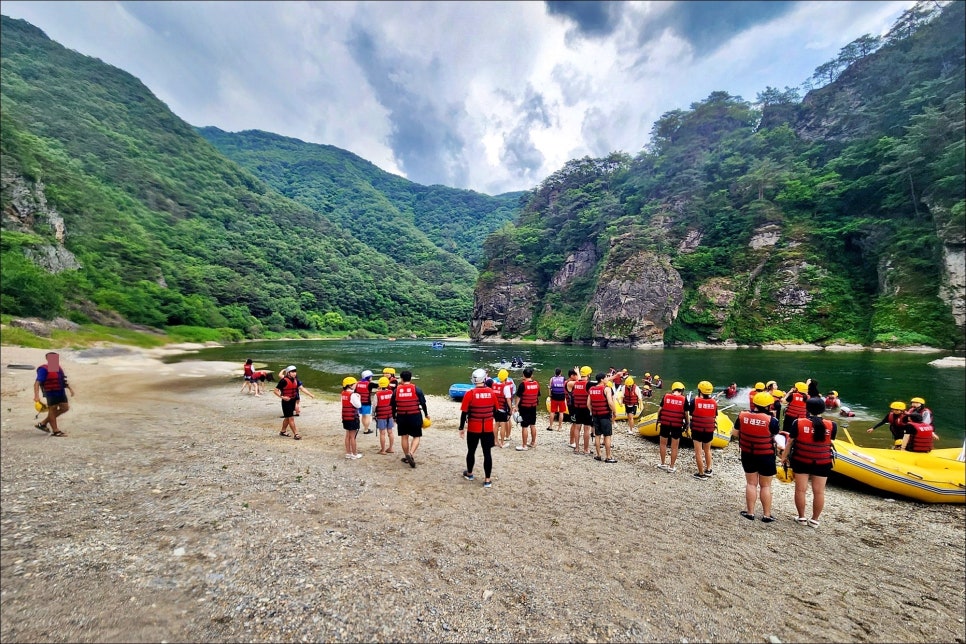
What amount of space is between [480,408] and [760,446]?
201 inches

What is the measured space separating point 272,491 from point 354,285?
5252 inches

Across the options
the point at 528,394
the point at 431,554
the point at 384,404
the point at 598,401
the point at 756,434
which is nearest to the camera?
the point at 431,554

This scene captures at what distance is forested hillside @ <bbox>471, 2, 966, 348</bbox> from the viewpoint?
1791 inches

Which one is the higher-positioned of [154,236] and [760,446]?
[154,236]

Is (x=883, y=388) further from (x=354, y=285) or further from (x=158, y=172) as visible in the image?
(x=158, y=172)

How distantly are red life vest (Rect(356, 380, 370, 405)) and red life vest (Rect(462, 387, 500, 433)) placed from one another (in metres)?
4.26

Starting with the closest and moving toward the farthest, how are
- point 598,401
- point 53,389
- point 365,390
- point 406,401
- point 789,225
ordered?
point 406,401, point 53,389, point 598,401, point 365,390, point 789,225

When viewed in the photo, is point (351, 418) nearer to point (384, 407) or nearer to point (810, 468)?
point (384, 407)

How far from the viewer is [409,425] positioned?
29.6ft

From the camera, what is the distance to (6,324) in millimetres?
29594

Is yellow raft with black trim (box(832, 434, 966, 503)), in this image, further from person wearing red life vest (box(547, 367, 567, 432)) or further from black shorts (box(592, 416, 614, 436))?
person wearing red life vest (box(547, 367, 567, 432))

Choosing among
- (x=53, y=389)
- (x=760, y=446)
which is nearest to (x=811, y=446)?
(x=760, y=446)

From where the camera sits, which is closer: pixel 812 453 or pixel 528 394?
pixel 812 453

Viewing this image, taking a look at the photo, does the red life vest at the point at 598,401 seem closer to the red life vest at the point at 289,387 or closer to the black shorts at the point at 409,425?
the black shorts at the point at 409,425
